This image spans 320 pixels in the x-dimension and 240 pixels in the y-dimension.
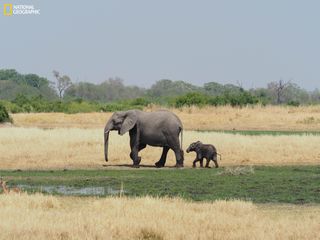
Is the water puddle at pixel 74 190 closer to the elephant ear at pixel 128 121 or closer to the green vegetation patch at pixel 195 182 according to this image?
the green vegetation patch at pixel 195 182

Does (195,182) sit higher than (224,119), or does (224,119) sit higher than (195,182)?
(224,119)

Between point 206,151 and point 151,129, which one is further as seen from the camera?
point 151,129

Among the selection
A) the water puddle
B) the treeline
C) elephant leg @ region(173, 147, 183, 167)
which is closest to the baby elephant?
elephant leg @ region(173, 147, 183, 167)

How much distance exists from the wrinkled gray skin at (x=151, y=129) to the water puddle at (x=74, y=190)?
704 centimetres

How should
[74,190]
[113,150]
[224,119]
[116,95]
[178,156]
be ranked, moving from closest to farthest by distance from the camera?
[74,190] → [178,156] → [113,150] → [224,119] → [116,95]

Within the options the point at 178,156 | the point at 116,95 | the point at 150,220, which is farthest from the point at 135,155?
the point at 116,95

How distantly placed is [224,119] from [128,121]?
26.7 metres

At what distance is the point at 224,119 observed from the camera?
54750 mm

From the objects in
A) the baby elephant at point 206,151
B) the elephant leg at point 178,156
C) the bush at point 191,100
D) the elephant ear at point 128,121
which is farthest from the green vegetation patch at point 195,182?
the bush at point 191,100

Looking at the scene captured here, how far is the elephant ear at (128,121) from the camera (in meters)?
28.4

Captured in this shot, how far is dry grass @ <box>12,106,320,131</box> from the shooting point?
5203 centimetres

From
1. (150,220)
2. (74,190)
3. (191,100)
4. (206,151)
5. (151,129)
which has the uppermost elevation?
(191,100)

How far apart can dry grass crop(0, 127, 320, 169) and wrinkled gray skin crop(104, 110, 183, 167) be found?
1.47 meters

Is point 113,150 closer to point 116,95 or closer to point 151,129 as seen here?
point 151,129
